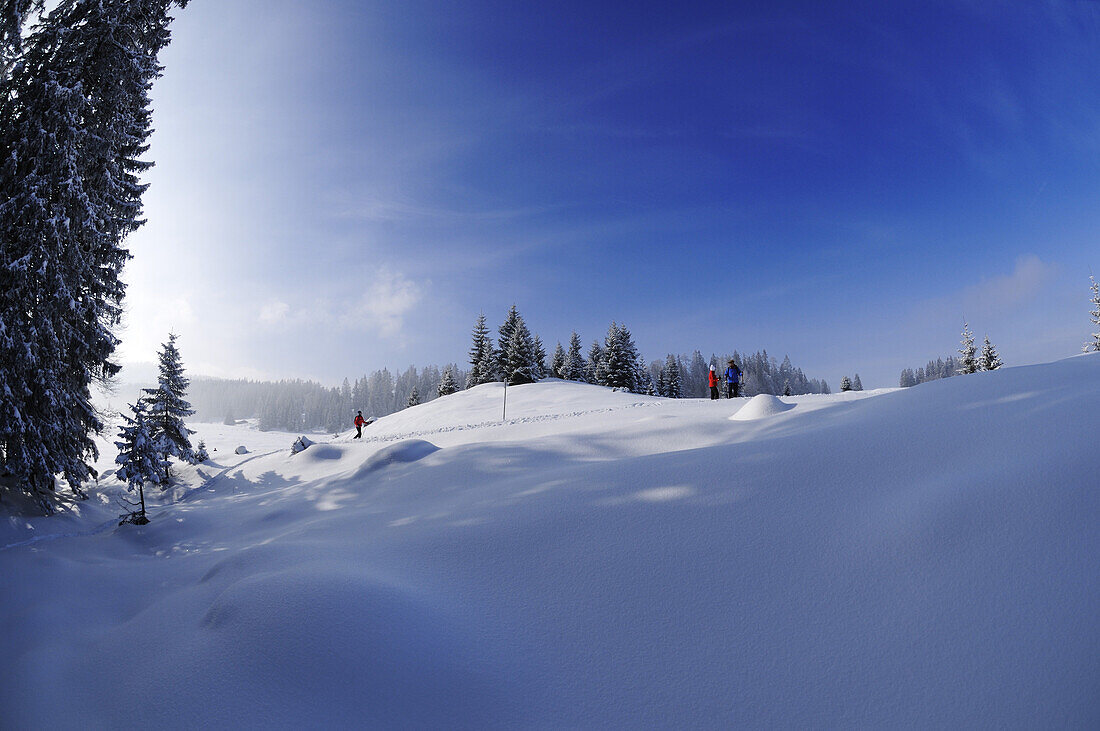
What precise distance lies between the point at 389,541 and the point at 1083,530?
19.5ft

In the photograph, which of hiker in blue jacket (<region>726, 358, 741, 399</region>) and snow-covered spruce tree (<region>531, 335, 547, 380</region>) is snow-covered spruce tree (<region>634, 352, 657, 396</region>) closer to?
snow-covered spruce tree (<region>531, 335, 547, 380</region>)

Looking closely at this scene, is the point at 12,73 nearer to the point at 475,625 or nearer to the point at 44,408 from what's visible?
the point at 44,408

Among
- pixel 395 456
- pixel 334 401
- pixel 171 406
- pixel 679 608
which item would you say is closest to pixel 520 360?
pixel 171 406

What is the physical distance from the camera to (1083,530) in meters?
2.88

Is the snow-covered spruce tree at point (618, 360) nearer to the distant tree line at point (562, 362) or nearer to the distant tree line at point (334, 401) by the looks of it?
the distant tree line at point (562, 362)

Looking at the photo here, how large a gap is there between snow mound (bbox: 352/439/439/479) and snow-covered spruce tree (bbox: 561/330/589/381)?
41061 mm

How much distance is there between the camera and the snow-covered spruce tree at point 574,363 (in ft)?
172

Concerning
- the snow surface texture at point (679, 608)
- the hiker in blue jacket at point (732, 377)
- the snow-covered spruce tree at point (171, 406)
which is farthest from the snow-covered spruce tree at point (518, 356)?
the snow surface texture at point (679, 608)

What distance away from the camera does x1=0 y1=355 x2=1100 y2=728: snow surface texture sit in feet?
8.21

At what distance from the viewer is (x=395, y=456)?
1091 cm

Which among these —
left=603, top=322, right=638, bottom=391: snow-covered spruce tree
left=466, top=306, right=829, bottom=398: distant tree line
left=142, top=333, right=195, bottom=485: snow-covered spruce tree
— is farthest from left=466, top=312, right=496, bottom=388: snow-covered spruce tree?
left=142, top=333, right=195, bottom=485: snow-covered spruce tree

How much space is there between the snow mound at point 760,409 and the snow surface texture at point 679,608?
4098mm

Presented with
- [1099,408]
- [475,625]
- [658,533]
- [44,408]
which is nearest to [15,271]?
[44,408]

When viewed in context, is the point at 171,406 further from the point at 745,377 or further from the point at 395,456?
the point at 745,377
